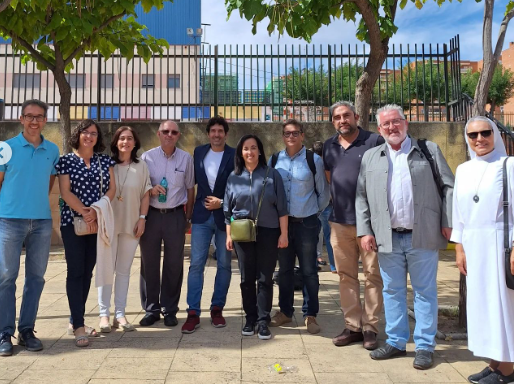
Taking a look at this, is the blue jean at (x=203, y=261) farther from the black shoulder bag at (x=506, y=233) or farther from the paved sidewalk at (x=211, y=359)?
the black shoulder bag at (x=506, y=233)

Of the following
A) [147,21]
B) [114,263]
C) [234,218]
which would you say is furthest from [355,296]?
[147,21]

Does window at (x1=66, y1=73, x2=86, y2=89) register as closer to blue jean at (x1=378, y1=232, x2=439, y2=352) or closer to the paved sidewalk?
the paved sidewalk

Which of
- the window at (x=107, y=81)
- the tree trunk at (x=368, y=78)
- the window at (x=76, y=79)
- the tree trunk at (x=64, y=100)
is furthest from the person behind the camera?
the window at (x=107, y=81)

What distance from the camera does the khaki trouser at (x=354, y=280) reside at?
4.09m

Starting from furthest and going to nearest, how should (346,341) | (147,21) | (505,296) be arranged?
(147,21) → (346,341) → (505,296)

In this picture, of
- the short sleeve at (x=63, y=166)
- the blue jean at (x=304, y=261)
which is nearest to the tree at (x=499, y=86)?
the blue jean at (x=304, y=261)

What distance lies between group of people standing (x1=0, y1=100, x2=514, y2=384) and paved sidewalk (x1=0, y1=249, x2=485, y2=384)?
0.13 m

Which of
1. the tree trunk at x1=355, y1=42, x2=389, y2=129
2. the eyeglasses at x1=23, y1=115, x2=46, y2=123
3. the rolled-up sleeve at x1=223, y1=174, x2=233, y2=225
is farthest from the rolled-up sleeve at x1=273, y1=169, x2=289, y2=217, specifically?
the tree trunk at x1=355, y1=42, x2=389, y2=129

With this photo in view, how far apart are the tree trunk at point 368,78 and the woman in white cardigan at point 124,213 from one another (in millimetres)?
3075

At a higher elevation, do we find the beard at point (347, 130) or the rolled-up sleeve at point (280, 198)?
the beard at point (347, 130)

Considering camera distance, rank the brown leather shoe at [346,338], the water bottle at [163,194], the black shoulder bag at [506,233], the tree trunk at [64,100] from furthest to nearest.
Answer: the tree trunk at [64,100]
the water bottle at [163,194]
the brown leather shoe at [346,338]
the black shoulder bag at [506,233]

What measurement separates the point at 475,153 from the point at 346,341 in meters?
1.97

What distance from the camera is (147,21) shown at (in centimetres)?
3075

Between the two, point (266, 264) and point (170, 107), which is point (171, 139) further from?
point (170, 107)
